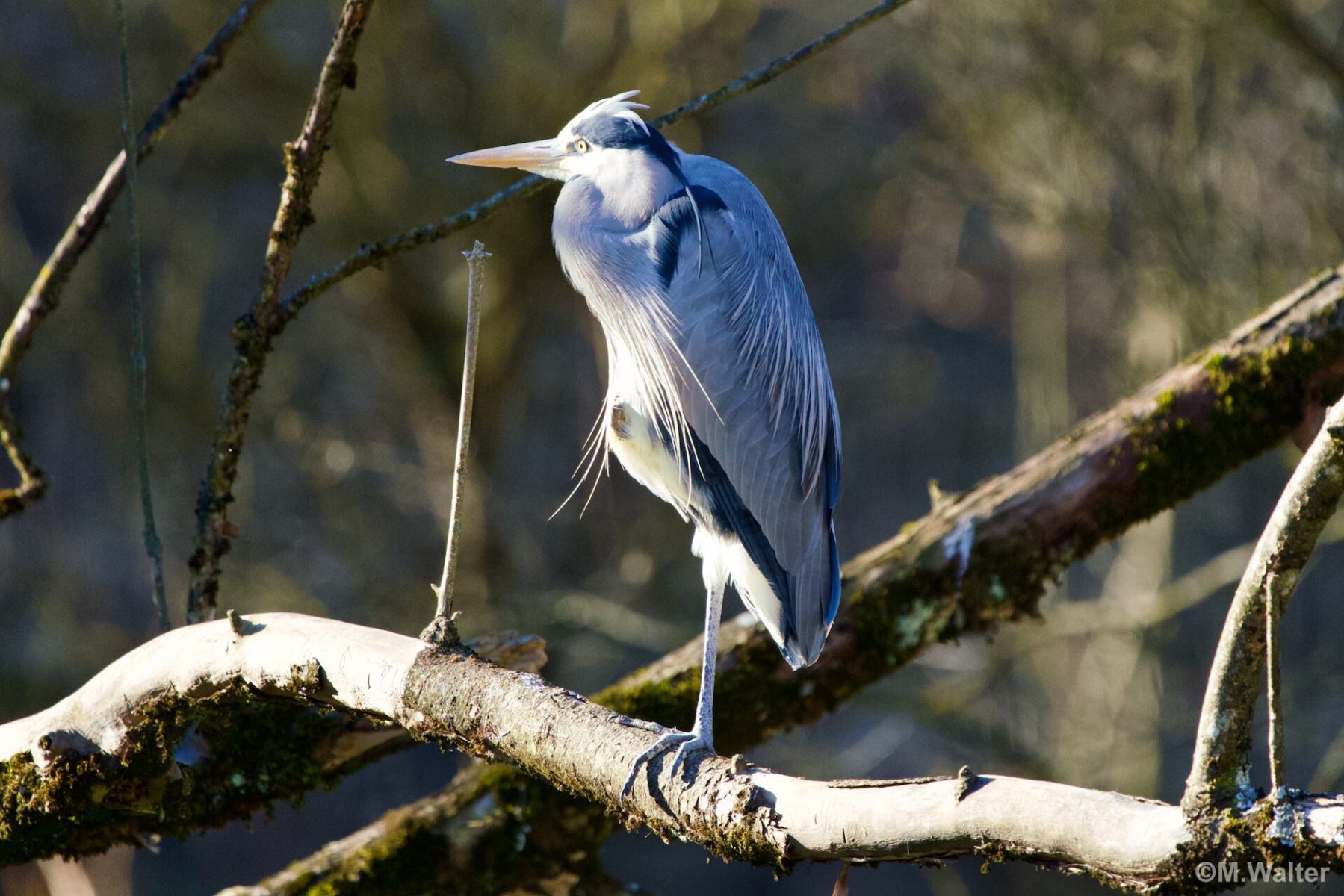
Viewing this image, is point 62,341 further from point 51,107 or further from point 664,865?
point 664,865

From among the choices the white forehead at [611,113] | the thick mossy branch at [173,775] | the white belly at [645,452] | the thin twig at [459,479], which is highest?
the white forehead at [611,113]

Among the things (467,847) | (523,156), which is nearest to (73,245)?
(523,156)

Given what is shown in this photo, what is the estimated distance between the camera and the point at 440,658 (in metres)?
1.55

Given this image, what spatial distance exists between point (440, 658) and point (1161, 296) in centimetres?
350

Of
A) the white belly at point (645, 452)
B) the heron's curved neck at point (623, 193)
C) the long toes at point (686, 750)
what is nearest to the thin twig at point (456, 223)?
the heron's curved neck at point (623, 193)

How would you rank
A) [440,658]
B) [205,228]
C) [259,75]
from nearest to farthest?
[440,658] → [259,75] → [205,228]

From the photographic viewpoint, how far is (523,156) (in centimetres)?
229

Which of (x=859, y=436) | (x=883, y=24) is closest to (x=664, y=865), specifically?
(x=859, y=436)

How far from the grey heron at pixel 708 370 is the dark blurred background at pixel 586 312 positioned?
2.15 m

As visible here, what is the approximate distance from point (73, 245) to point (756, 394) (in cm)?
135

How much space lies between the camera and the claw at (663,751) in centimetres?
143

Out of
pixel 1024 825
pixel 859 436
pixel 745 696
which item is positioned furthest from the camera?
pixel 859 436

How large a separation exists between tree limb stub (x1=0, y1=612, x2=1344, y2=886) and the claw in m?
0.01

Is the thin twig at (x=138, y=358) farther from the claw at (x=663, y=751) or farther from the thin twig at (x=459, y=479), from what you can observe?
the claw at (x=663, y=751)
